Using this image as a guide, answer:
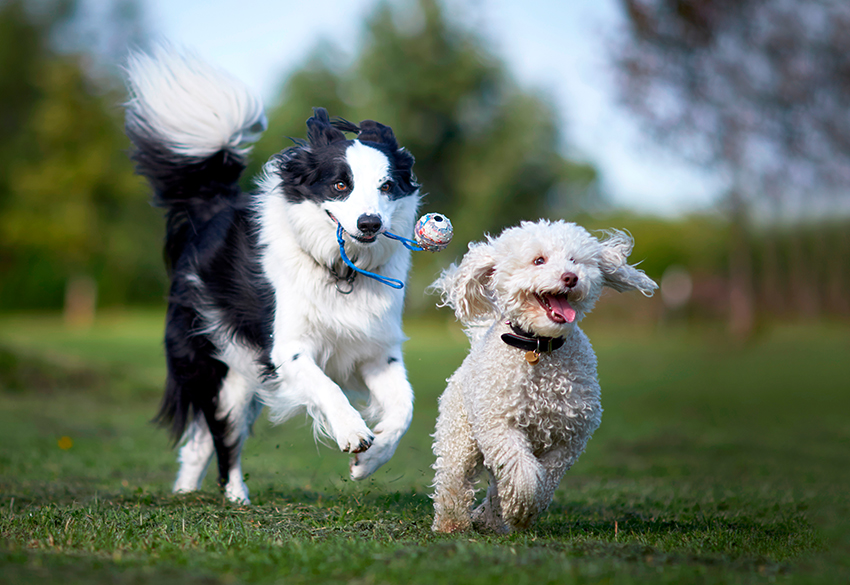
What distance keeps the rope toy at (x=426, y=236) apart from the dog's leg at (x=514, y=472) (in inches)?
42.2

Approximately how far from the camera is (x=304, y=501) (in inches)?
205

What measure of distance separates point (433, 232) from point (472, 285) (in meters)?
0.40

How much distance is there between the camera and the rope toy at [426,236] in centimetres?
448

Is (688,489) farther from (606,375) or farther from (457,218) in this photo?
(457,218)

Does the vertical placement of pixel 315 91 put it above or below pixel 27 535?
above

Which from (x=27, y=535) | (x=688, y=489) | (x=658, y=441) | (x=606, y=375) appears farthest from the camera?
(x=606, y=375)

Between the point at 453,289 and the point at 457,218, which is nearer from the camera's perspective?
the point at 453,289

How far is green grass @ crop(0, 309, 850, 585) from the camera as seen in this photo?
10.5 ft

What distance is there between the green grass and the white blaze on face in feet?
4.25

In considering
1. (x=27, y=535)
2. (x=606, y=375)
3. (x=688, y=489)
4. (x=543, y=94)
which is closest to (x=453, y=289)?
(x=27, y=535)

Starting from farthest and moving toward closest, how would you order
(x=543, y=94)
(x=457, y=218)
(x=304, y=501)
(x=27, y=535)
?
1. (x=543, y=94)
2. (x=457, y=218)
3. (x=304, y=501)
4. (x=27, y=535)

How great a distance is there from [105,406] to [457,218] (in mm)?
20213

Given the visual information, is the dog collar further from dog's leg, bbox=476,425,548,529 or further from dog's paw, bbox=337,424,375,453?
dog's paw, bbox=337,424,375,453

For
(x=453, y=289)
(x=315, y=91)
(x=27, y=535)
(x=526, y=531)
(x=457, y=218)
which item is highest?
(x=315, y=91)
